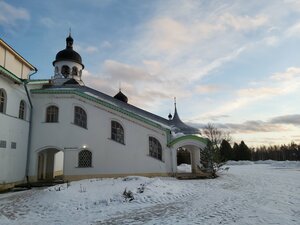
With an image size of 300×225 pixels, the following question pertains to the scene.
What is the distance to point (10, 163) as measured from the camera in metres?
15.4

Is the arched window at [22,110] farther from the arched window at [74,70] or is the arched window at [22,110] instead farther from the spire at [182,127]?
the arched window at [74,70]

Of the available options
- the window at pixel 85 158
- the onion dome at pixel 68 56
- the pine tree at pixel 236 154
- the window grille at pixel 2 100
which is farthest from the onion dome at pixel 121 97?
the pine tree at pixel 236 154

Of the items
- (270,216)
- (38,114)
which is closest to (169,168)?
(38,114)

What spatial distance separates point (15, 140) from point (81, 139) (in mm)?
4291

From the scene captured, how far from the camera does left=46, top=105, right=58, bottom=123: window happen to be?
734 inches

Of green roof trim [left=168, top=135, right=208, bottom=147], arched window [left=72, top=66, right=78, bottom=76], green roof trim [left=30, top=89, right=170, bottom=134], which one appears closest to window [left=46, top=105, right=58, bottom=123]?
green roof trim [left=30, top=89, right=170, bottom=134]

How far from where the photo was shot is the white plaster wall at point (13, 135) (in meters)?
14.7

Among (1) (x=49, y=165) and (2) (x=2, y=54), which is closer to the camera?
(2) (x=2, y=54)

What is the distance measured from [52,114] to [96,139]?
12.4 feet

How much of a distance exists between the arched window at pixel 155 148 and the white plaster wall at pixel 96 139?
0.33 meters

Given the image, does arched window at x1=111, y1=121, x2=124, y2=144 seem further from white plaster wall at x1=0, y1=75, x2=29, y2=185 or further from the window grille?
the window grille

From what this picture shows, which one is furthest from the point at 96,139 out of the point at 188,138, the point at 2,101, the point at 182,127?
the point at 182,127

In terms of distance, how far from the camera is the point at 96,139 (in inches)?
738

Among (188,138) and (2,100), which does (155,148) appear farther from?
(2,100)
